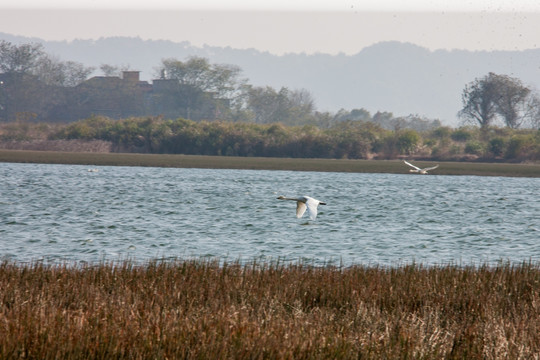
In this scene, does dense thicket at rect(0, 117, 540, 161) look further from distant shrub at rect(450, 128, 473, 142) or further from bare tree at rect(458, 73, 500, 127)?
bare tree at rect(458, 73, 500, 127)

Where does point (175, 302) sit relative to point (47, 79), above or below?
below

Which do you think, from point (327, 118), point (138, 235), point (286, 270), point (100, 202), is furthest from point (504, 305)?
point (327, 118)

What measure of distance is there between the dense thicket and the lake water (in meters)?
15.5

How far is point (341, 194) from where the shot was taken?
51000 millimetres

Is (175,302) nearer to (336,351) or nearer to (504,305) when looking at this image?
(336,351)

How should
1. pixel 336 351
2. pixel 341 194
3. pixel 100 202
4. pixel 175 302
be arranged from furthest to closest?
pixel 341 194 → pixel 100 202 → pixel 175 302 → pixel 336 351

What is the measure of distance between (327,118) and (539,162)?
285 ft

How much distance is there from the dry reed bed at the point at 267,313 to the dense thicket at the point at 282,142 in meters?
65.4

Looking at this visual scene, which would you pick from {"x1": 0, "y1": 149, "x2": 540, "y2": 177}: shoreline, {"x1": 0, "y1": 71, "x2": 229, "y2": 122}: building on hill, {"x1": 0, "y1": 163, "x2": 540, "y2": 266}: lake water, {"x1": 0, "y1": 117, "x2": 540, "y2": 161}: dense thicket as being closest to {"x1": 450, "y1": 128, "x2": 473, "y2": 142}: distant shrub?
{"x1": 0, "y1": 117, "x2": 540, "y2": 161}: dense thicket

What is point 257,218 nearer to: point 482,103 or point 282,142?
point 282,142

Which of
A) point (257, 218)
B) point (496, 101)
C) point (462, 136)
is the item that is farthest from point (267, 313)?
point (496, 101)

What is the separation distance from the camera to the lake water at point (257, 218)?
24.0m

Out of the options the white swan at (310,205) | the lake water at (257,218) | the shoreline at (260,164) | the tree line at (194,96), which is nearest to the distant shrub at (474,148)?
the shoreline at (260,164)

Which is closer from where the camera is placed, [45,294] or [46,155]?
[45,294]
